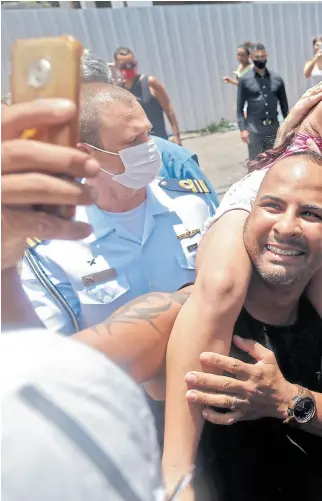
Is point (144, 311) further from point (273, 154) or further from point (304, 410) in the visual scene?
point (273, 154)

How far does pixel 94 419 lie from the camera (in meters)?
0.59

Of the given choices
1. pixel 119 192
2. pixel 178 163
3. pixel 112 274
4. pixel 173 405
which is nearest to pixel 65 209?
pixel 173 405

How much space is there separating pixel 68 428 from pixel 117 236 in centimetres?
111

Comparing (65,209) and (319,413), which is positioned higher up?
(65,209)

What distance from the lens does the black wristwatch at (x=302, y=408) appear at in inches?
45.1

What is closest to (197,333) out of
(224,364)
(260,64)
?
(224,364)

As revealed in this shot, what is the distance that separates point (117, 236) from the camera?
1.66 metres

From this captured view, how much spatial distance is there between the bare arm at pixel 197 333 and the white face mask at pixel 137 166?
0.54 meters

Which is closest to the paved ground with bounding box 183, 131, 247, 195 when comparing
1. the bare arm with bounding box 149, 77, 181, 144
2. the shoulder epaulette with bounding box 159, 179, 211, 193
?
the bare arm with bounding box 149, 77, 181, 144

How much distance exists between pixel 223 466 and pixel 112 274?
0.64 meters

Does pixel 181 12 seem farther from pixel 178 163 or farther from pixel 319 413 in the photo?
pixel 319 413

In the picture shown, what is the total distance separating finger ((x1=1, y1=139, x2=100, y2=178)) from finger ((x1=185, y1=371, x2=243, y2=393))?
0.59 meters

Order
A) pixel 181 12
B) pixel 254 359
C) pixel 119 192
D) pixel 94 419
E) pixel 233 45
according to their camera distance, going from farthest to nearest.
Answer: pixel 233 45
pixel 181 12
pixel 119 192
pixel 254 359
pixel 94 419


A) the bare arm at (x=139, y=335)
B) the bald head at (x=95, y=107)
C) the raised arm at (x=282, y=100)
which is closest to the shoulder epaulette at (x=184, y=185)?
the bald head at (x=95, y=107)
